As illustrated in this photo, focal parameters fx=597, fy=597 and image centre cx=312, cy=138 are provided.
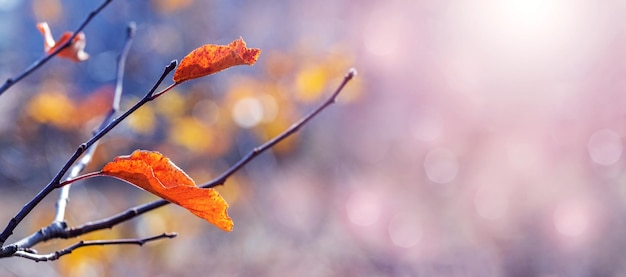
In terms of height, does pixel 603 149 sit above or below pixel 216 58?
above

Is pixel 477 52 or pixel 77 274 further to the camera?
pixel 477 52

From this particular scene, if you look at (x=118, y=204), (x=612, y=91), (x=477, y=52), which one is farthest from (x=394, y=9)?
(x=118, y=204)

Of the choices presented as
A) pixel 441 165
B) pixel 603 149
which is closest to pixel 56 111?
pixel 441 165

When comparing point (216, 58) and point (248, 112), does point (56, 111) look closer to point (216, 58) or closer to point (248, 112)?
point (248, 112)

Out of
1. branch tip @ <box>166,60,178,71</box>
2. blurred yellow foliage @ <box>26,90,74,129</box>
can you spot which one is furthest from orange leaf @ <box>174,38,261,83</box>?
blurred yellow foliage @ <box>26,90,74,129</box>

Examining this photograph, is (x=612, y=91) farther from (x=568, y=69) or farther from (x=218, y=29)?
(x=218, y=29)

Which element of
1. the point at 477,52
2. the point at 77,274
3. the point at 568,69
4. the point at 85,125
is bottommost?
the point at 77,274
